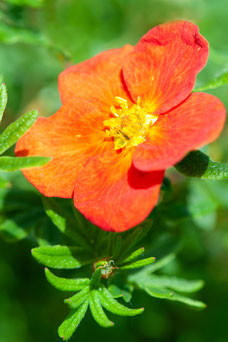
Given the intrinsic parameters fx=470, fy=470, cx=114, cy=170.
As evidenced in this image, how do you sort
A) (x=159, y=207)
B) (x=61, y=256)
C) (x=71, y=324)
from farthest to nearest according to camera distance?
(x=159, y=207) → (x=61, y=256) → (x=71, y=324)

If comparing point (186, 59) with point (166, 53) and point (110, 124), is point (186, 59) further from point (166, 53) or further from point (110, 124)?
point (110, 124)

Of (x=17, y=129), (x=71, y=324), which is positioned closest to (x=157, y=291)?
(x=71, y=324)

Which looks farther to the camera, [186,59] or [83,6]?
[83,6]

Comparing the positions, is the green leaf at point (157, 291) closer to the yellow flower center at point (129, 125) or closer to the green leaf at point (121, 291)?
the green leaf at point (121, 291)

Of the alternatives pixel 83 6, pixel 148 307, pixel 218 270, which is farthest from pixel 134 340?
pixel 83 6

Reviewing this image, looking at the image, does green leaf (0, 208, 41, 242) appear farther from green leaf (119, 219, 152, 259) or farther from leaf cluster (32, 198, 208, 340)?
green leaf (119, 219, 152, 259)

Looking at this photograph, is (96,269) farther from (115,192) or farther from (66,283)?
(115,192)

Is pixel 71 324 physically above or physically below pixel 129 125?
below

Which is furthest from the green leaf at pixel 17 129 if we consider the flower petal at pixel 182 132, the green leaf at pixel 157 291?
the green leaf at pixel 157 291
